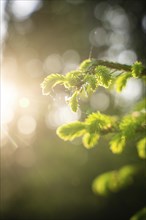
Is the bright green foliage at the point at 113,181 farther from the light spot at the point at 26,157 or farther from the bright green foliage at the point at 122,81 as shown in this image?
the light spot at the point at 26,157

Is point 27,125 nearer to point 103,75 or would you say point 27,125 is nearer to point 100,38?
point 100,38

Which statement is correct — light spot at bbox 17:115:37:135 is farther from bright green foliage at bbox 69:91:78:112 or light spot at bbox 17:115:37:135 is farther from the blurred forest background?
bright green foliage at bbox 69:91:78:112

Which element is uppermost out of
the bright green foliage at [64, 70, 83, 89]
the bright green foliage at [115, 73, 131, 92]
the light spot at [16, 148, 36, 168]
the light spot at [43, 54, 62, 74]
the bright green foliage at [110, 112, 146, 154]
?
the light spot at [43, 54, 62, 74]

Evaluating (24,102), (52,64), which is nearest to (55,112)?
(24,102)

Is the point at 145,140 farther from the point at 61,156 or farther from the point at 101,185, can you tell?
the point at 61,156

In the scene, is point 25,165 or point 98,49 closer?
point 25,165

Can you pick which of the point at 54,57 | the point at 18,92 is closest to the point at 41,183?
the point at 18,92

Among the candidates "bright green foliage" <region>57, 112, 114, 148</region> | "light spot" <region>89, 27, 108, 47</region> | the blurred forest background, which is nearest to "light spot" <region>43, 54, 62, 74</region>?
the blurred forest background

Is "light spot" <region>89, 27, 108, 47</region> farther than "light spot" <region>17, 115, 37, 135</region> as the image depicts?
Yes
